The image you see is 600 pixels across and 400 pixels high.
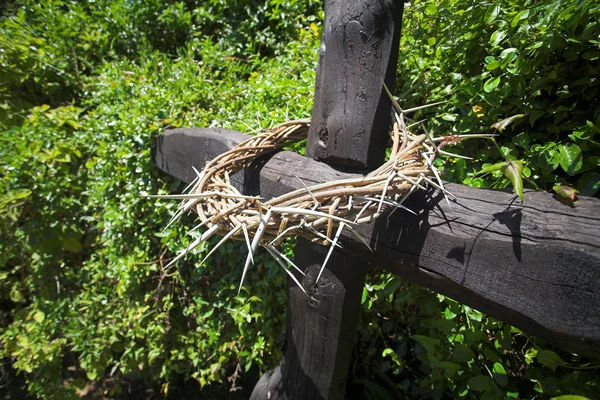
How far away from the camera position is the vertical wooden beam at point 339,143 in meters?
1.03

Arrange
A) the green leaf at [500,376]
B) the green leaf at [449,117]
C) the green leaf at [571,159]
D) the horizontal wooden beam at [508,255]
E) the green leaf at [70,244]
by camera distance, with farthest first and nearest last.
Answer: the green leaf at [70,244] → the green leaf at [449,117] → the green leaf at [500,376] → the green leaf at [571,159] → the horizontal wooden beam at [508,255]

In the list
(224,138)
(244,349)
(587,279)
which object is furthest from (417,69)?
(244,349)

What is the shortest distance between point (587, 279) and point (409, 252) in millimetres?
357

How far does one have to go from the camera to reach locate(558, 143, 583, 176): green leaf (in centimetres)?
98

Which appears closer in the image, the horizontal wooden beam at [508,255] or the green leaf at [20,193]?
the horizontal wooden beam at [508,255]

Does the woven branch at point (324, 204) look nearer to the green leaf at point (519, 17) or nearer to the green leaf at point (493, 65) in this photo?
the green leaf at point (493, 65)

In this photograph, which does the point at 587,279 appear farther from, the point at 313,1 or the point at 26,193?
the point at 26,193

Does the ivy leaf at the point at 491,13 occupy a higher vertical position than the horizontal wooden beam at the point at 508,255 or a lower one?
higher

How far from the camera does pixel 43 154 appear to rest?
296cm

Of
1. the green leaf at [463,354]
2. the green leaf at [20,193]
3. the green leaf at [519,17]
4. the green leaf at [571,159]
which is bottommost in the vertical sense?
the green leaf at [20,193]

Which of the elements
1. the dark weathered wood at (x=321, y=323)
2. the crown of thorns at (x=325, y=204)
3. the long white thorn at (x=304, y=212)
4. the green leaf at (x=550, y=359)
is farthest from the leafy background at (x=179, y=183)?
the long white thorn at (x=304, y=212)

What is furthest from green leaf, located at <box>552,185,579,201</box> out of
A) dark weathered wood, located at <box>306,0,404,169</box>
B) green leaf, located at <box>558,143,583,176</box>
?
dark weathered wood, located at <box>306,0,404,169</box>

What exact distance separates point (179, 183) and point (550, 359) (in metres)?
2.02

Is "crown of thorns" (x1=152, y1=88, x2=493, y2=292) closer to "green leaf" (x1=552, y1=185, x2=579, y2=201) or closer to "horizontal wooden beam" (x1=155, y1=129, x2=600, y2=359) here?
"horizontal wooden beam" (x1=155, y1=129, x2=600, y2=359)
